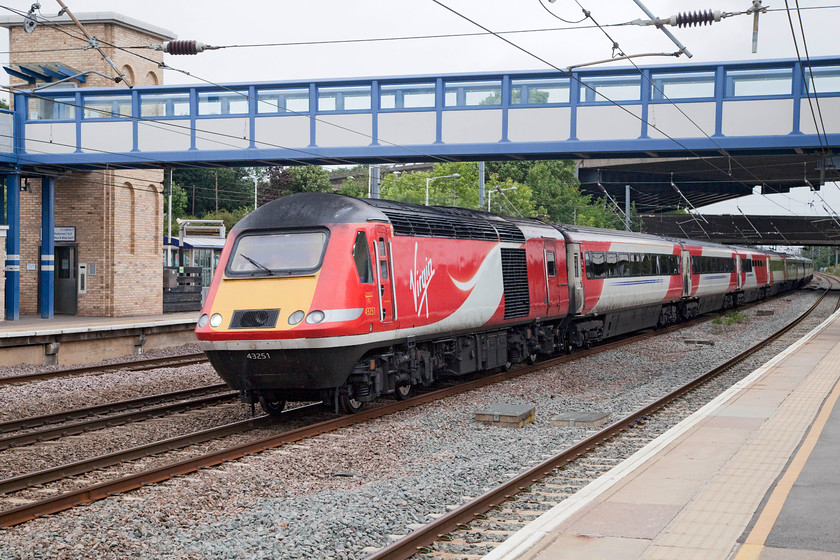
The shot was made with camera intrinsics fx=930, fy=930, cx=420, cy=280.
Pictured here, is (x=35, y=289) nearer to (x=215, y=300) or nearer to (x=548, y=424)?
(x=215, y=300)

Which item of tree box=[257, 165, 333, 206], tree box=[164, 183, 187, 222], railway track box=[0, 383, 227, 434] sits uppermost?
tree box=[257, 165, 333, 206]

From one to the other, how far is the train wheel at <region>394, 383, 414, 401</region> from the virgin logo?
126cm

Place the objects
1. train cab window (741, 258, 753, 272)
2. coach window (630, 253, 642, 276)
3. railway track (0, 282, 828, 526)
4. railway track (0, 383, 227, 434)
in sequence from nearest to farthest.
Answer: railway track (0, 282, 828, 526) → railway track (0, 383, 227, 434) → coach window (630, 253, 642, 276) → train cab window (741, 258, 753, 272)

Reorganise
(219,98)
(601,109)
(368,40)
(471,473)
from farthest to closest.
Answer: (219,98)
(601,109)
(368,40)
(471,473)

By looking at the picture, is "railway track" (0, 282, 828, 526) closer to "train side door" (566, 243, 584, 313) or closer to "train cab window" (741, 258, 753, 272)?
"train side door" (566, 243, 584, 313)

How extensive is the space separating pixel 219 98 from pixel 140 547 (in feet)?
77.2

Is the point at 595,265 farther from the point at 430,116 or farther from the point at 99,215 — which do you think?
the point at 99,215

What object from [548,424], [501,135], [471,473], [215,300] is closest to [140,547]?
[471,473]

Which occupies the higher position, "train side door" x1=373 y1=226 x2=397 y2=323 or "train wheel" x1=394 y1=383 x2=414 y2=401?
"train side door" x1=373 y1=226 x2=397 y2=323

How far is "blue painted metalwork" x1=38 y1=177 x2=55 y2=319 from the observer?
2906 centimetres

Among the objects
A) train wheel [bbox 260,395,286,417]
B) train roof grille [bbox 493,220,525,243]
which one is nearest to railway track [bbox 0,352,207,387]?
train wheel [bbox 260,395,286,417]

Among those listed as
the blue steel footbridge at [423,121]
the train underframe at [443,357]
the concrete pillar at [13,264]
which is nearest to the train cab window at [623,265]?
the train underframe at [443,357]

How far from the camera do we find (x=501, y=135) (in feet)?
90.5

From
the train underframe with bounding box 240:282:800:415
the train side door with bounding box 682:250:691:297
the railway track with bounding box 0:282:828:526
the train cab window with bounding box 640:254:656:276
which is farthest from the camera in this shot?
the train side door with bounding box 682:250:691:297
